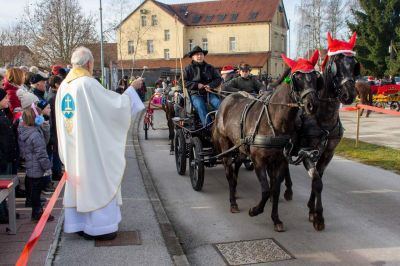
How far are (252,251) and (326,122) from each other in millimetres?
1969

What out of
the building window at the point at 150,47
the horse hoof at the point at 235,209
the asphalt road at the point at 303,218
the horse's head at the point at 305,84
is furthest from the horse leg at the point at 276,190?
the building window at the point at 150,47

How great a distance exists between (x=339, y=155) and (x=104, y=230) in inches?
308

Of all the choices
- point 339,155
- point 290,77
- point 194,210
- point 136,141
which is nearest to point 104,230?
point 194,210

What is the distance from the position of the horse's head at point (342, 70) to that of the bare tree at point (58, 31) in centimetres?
2576

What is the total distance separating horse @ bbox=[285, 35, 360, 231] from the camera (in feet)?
18.0

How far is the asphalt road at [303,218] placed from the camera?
194 inches

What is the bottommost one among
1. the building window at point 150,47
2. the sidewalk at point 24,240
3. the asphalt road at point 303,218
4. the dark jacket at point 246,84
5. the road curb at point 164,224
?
the asphalt road at point 303,218

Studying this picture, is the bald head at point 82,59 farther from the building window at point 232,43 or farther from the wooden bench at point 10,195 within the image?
the building window at point 232,43

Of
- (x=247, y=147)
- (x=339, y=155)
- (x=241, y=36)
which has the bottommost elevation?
(x=339, y=155)

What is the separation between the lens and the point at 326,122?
5852mm

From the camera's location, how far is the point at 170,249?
498 cm

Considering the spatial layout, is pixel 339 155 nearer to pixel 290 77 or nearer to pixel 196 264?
pixel 290 77

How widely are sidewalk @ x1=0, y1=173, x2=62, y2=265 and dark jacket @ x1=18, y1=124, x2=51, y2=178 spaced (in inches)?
24.8

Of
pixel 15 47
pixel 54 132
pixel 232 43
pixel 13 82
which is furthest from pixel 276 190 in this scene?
pixel 232 43
